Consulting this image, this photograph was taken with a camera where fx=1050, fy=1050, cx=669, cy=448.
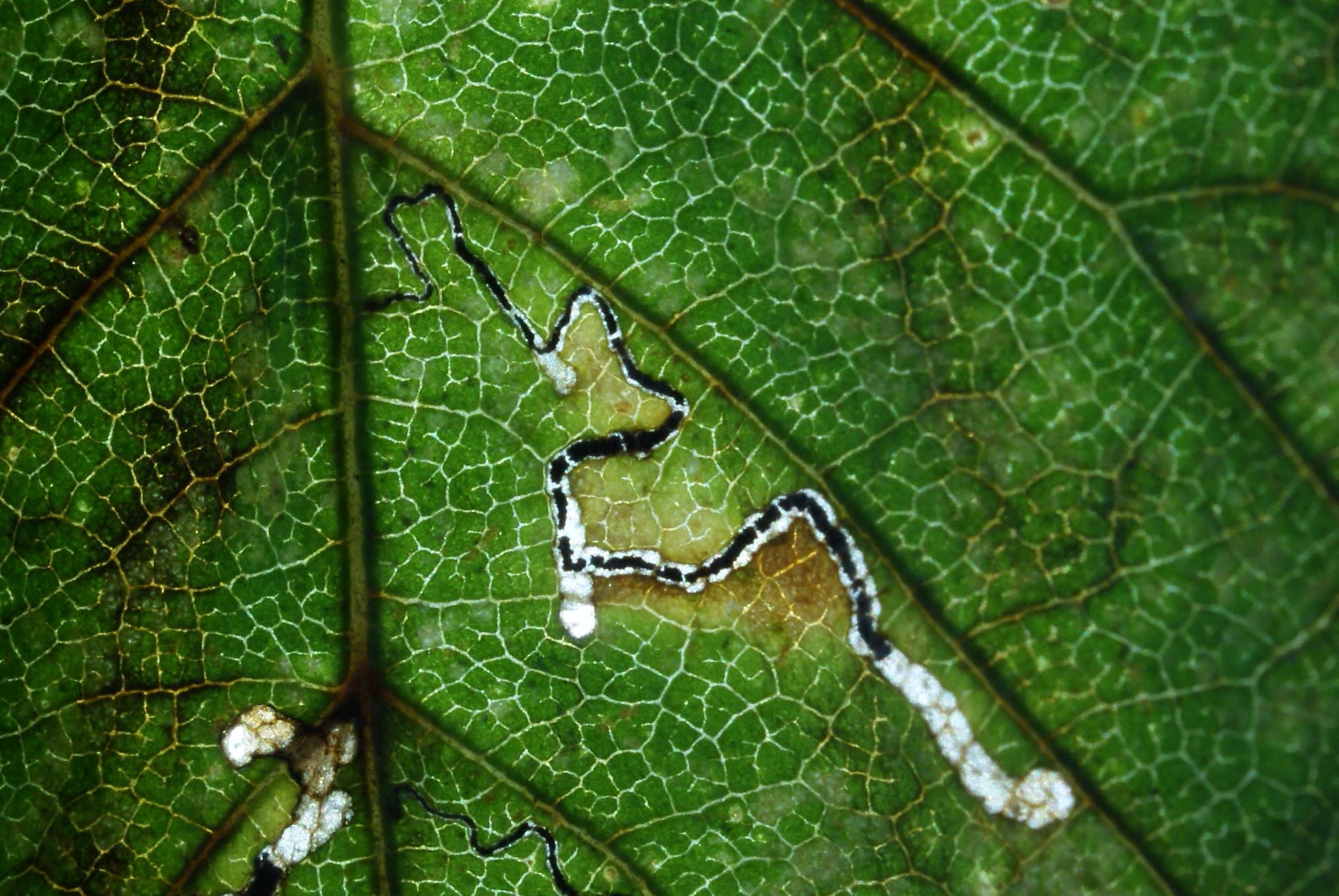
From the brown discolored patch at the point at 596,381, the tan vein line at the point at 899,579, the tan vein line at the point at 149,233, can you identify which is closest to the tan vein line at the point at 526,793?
the brown discolored patch at the point at 596,381

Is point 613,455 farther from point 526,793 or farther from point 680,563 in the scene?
point 526,793

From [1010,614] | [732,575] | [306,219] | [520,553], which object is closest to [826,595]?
[732,575]

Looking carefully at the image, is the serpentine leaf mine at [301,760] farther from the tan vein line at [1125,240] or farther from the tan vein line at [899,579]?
the tan vein line at [1125,240]

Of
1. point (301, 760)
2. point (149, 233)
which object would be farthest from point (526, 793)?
point (149, 233)

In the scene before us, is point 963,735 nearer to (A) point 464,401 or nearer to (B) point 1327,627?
(B) point 1327,627

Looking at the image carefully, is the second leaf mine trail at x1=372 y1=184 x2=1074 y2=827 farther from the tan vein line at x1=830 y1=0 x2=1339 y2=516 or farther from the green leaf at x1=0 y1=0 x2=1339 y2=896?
the tan vein line at x1=830 y1=0 x2=1339 y2=516

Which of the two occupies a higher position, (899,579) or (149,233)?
(149,233)
